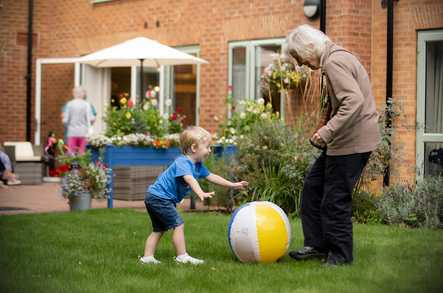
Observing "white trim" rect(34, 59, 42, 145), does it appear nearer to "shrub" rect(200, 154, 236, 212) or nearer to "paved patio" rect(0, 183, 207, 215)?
"paved patio" rect(0, 183, 207, 215)

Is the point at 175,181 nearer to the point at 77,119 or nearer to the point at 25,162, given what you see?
the point at 77,119

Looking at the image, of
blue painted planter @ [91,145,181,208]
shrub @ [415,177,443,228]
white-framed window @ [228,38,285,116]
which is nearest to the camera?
shrub @ [415,177,443,228]

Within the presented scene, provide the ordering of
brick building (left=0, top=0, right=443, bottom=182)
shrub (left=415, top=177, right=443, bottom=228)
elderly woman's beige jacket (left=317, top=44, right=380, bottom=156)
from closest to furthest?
1. elderly woman's beige jacket (left=317, top=44, right=380, bottom=156)
2. shrub (left=415, top=177, right=443, bottom=228)
3. brick building (left=0, top=0, right=443, bottom=182)

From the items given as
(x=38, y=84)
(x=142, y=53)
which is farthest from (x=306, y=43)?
(x=38, y=84)

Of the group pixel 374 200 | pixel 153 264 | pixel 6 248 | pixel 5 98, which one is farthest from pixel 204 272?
pixel 5 98

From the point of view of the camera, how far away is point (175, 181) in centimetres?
639

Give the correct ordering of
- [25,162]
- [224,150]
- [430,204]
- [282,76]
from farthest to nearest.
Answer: [25,162]
[282,76]
[224,150]
[430,204]

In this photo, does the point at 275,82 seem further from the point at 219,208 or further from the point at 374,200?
the point at 374,200

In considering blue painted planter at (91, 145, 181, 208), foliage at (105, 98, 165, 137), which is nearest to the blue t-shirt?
blue painted planter at (91, 145, 181, 208)

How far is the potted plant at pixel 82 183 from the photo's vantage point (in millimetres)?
10711

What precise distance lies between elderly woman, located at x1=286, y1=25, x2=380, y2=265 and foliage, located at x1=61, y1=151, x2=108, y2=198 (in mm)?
4988

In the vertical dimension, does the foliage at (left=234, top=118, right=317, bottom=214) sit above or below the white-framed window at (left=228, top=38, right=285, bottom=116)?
below

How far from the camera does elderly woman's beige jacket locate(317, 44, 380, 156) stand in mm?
5961

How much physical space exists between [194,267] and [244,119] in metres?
6.50
